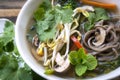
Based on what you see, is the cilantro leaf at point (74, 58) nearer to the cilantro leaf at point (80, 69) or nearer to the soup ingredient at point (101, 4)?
the cilantro leaf at point (80, 69)

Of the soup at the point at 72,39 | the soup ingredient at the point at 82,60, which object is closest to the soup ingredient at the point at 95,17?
the soup at the point at 72,39

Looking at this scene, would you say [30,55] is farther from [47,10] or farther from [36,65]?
[47,10]

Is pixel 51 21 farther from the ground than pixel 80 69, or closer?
farther from the ground

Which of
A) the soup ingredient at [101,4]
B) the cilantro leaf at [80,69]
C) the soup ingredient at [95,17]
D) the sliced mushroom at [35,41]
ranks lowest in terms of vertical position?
the cilantro leaf at [80,69]

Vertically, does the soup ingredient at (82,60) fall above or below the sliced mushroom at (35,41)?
below

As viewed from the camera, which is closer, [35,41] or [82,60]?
[82,60]

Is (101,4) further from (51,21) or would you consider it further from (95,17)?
(51,21)

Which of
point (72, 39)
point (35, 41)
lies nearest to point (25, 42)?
point (35, 41)

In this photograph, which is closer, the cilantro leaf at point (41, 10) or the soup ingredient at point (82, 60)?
the soup ingredient at point (82, 60)

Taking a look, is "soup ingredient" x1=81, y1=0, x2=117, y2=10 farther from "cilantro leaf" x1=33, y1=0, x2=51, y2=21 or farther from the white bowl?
"cilantro leaf" x1=33, y1=0, x2=51, y2=21
